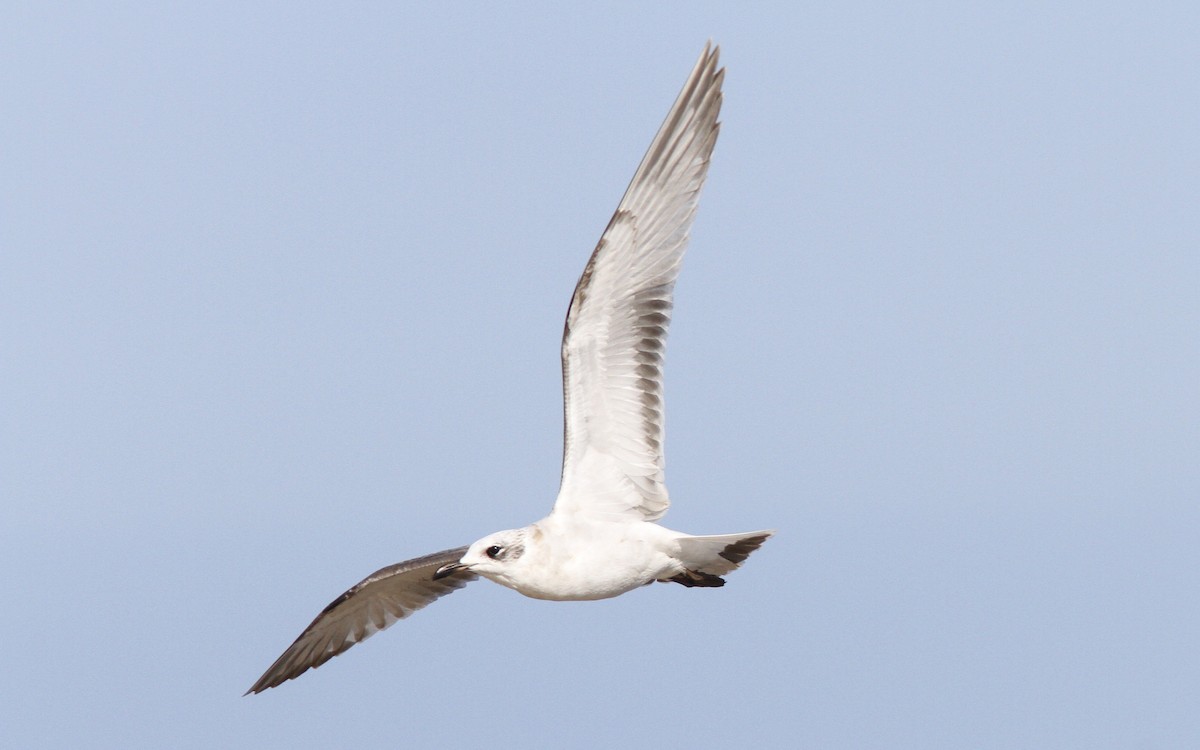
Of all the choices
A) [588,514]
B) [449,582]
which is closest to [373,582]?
[449,582]

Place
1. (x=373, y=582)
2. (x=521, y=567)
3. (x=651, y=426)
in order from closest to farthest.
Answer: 1. (x=521, y=567)
2. (x=651, y=426)
3. (x=373, y=582)

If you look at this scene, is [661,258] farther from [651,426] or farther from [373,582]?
[373,582]

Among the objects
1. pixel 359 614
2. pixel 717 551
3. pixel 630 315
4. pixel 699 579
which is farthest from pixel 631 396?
pixel 359 614

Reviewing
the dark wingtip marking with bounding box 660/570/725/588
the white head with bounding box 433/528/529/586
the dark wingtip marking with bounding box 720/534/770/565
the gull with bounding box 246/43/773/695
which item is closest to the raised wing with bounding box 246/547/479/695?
the gull with bounding box 246/43/773/695

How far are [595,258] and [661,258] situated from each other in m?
0.63

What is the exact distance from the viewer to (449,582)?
1695 cm

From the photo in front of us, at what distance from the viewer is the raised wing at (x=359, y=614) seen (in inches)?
663

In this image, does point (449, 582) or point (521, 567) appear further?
point (449, 582)

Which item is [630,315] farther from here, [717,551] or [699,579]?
[699,579]

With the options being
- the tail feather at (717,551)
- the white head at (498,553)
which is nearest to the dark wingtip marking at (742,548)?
the tail feather at (717,551)

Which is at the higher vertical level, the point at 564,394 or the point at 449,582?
the point at 564,394

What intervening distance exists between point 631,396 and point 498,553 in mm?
1905

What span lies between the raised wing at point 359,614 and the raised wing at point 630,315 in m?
2.85

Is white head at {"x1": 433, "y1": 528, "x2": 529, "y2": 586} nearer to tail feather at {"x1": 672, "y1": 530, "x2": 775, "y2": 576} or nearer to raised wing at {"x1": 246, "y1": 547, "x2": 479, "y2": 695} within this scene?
tail feather at {"x1": 672, "y1": 530, "x2": 775, "y2": 576}
